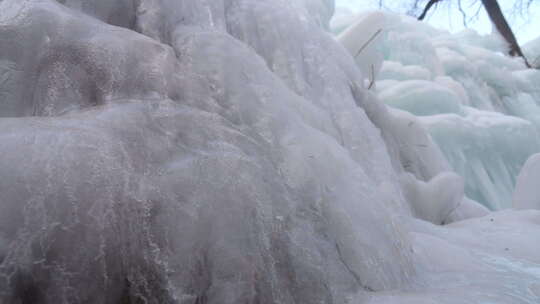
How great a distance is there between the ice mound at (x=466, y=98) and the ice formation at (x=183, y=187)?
385 centimetres

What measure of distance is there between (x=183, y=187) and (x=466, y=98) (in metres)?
10.6

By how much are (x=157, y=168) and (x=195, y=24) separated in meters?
1.35

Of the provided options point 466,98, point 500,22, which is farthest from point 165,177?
point 466,98

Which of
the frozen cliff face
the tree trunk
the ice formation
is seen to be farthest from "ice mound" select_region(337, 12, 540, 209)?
the frozen cliff face

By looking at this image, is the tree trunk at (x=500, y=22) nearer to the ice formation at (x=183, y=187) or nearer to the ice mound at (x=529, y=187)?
the ice mound at (x=529, y=187)

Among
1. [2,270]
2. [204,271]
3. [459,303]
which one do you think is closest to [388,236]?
[459,303]

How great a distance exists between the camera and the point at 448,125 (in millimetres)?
8070

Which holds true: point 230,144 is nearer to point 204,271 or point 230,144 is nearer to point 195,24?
point 204,271

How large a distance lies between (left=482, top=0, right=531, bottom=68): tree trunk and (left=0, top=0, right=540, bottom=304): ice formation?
222 centimetres

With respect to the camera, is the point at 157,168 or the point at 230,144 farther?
the point at 230,144

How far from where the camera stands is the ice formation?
1.30 metres

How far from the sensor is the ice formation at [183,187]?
1.30m

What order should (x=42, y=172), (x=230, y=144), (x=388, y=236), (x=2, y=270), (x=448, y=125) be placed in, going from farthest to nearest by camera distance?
(x=448, y=125) < (x=388, y=236) < (x=230, y=144) < (x=42, y=172) < (x=2, y=270)

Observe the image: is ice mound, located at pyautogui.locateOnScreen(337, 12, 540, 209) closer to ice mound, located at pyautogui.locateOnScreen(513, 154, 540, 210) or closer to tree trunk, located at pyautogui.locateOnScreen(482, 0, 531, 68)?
tree trunk, located at pyautogui.locateOnScreen(482, 0, 531, 68)
